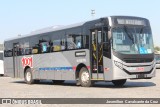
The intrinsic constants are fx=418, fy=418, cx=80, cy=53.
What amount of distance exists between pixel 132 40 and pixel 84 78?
3.11 metres

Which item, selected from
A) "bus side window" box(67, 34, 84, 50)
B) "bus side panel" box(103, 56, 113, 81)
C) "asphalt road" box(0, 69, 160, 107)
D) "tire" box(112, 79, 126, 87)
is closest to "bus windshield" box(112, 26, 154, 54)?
"bus side panel" box(103, 56, 113, 81)

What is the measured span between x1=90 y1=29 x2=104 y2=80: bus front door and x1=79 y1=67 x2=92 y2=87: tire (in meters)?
0.45

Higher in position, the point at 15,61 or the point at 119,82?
the point at 15,61

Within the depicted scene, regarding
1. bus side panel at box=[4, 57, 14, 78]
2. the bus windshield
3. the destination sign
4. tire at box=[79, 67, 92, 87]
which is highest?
the destination sign

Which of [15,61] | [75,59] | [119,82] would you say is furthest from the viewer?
[15,61]

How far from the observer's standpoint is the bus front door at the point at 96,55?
61.5ft

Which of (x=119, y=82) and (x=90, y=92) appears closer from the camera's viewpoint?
(x=90, y=92)

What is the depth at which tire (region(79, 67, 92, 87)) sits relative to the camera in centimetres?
1967

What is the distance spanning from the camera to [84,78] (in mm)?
19984

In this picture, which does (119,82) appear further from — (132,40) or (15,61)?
(15,61)

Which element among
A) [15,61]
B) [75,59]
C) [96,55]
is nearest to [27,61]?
[15,61]

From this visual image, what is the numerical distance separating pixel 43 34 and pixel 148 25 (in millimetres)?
7140

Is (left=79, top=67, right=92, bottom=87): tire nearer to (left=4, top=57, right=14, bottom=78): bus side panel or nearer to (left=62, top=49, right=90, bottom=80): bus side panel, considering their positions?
(left=62, top=49, right=90, bottom=80): bus side panel

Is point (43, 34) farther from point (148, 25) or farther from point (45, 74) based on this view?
point (148, 25)
